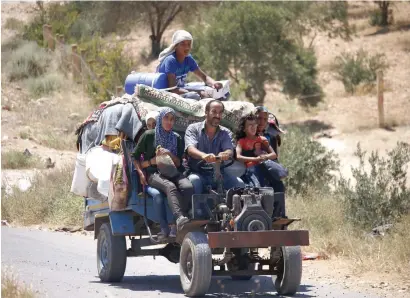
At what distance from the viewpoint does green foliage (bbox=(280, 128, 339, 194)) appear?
20203 mm

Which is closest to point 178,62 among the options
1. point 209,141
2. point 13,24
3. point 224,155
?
point 209,141

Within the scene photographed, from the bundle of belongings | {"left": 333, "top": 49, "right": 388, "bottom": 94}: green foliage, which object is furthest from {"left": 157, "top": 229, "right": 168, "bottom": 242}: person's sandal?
{"left": 333, "top": 49, "right": 388, "bottom": 94}: green foliage

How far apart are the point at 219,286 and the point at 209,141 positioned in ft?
6.20

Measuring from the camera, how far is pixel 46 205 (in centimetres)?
2050

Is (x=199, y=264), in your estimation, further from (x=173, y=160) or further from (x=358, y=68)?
(x=358, y=68)

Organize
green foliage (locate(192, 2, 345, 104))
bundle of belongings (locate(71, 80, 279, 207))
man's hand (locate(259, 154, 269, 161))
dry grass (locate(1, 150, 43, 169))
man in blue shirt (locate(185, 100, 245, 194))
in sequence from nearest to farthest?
man in blue shirt (locate(185, 100, 245, 194)), man's hand (locate(259, 154, 269, 161)), bundle of belongings (locate(71, 80, 279, 207)), dry grass (locate(1, 150, 43, 169)), green foliage (locate(192, 2, 345, 104))

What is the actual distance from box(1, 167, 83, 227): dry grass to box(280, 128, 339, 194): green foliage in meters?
4.31

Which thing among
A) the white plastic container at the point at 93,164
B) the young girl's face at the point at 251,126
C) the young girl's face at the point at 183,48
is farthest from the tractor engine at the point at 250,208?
the young girl's face at the point at 183,48

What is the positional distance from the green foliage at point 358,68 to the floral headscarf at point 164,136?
31.5 meters

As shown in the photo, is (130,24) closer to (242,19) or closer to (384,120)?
(242,19)

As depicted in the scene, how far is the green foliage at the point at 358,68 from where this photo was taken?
44.1 m

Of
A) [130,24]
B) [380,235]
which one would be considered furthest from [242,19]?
[380,235]

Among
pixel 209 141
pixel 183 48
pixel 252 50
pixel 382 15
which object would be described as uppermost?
pixel 382 15

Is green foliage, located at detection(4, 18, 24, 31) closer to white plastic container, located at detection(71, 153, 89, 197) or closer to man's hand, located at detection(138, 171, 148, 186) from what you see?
white plastic container, located at detection(71, 153, 89, 197)
